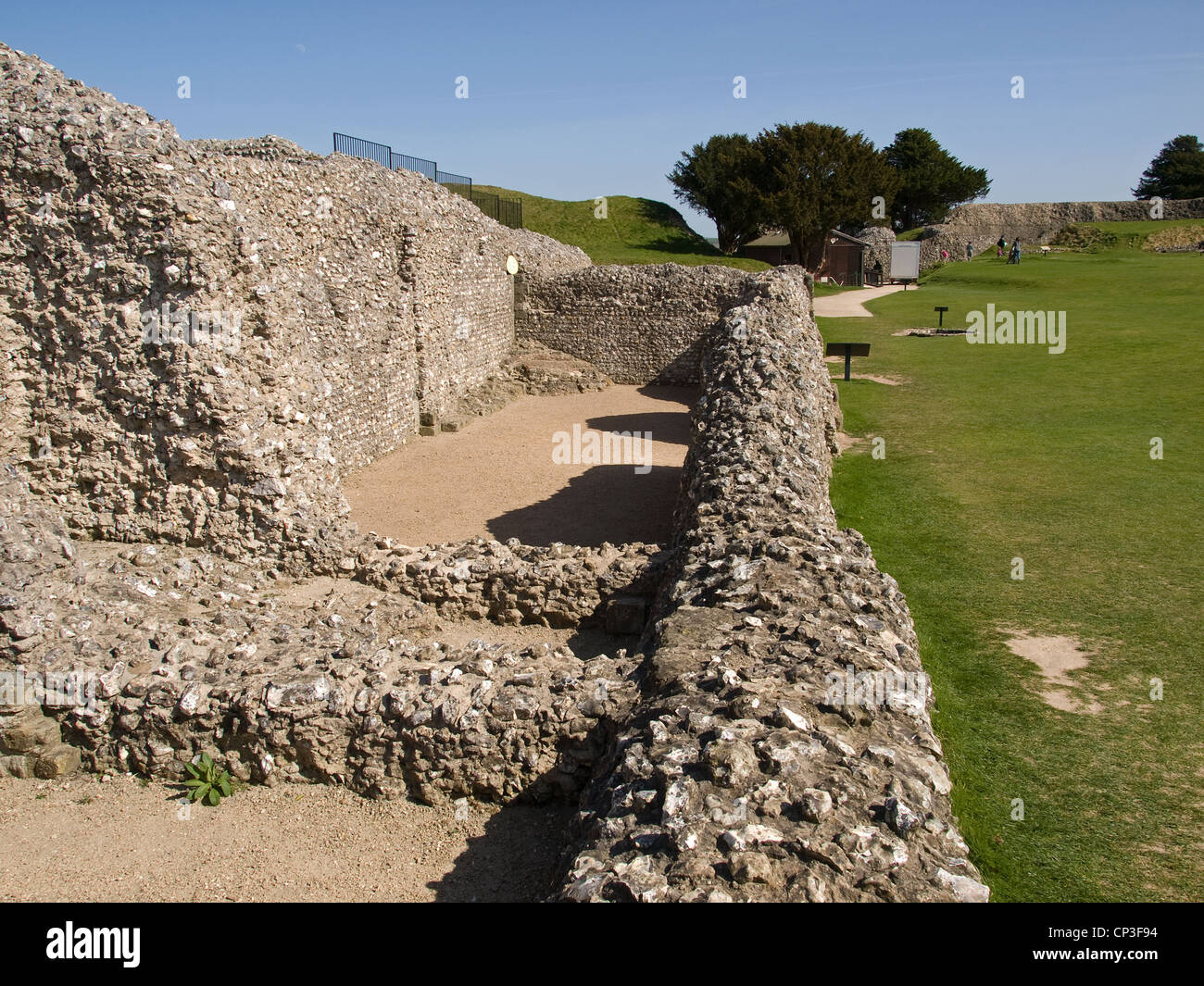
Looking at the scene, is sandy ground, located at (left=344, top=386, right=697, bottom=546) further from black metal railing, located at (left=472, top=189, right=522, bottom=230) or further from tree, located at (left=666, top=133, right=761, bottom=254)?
tree, located at (left=666, top=133, right=761, bottom=254)

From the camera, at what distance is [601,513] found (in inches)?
475

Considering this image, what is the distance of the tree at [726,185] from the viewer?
142 ft

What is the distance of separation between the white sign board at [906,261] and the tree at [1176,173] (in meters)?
27.1

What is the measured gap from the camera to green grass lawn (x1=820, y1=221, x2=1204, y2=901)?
5.21 m

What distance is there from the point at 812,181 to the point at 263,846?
4278 centimetres

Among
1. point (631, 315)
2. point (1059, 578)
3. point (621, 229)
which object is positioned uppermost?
point (621, 229)

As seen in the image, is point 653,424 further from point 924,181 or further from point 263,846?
point 924,181

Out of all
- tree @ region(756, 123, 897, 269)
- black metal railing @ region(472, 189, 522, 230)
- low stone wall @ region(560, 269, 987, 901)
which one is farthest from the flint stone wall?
tree @ region(756, 123, 897, 269)

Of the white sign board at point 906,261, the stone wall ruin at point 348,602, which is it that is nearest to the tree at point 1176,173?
the white sign board at point 906,261

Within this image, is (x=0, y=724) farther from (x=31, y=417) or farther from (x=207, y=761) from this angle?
(x=31, y=417)

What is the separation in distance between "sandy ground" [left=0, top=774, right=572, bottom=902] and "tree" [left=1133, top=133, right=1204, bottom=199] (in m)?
66.9

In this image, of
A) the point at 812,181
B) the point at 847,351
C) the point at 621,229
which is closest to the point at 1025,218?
the point at 812,181

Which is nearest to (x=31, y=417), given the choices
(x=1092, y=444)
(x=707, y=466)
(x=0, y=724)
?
(x=0, y=724)
